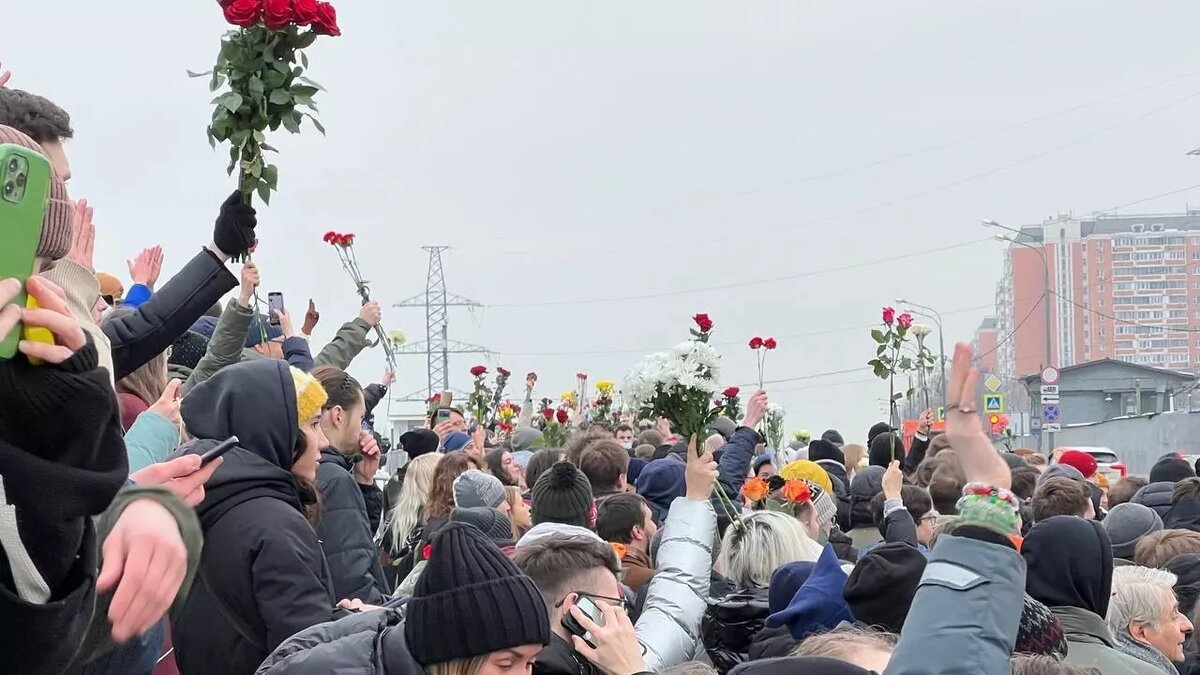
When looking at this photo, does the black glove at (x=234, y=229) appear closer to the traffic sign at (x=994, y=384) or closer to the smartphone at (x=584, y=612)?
the smartphone at (x=584, y=612)

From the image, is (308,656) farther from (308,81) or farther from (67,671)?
(308,81)

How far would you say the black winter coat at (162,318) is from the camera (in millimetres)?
4211

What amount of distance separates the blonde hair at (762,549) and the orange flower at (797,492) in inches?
72.4

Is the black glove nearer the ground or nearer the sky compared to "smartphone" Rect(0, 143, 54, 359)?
nearer the sky

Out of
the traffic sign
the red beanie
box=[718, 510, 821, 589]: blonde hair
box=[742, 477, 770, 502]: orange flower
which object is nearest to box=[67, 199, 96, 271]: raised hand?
box=[718, 510, 821, 589]: blonde hair

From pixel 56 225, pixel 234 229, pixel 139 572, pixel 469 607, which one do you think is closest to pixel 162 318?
pixel 234 229

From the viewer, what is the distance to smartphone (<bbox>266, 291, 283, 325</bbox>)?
24.9ft

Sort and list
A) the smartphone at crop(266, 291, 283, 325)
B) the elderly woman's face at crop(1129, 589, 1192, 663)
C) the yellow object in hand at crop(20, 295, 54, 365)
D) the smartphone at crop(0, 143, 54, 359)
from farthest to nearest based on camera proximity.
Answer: the smartphone at crop(266, 291, 283, 325) < the elderly woman's face at crop(1129, 589, 1192, 663) < the yellow object in hand at crop(20, 295, 54, 365) < the smartphone at crop(0, 143, 54, 359)

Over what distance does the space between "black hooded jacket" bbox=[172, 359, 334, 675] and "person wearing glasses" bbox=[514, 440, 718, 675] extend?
71 cm

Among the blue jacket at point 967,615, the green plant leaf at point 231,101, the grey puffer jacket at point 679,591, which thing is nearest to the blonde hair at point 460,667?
the blue jacket at point 967,615

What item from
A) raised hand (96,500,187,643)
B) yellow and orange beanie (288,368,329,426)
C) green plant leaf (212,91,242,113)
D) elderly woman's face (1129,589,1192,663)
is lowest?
elderly woman's face (1129,589,1192,663)

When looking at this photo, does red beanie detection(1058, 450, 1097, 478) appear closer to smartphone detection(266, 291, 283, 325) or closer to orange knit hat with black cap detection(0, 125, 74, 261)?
smartphone detection(266, 291, 283, 325)

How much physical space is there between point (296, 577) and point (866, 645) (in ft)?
6.03

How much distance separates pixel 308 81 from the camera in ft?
15.5
